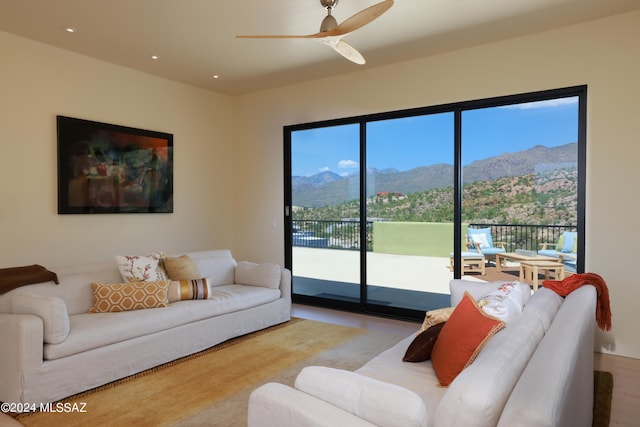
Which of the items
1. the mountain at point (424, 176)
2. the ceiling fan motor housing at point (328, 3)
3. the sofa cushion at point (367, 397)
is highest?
the ceiling fan motor housing at point (328, 3)

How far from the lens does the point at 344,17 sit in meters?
3.62

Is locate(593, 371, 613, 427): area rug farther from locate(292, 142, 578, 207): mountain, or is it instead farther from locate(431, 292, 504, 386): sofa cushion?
locate(292, 142, 578, 207): mountain

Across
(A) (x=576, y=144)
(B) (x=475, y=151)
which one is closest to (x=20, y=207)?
(B) (x=475, y=151)

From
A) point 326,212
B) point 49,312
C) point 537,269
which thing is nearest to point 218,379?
point 49,312

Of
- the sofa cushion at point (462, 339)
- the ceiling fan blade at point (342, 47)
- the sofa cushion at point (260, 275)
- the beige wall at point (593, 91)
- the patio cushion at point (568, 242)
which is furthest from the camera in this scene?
the sofa cushion at point (260, 275)

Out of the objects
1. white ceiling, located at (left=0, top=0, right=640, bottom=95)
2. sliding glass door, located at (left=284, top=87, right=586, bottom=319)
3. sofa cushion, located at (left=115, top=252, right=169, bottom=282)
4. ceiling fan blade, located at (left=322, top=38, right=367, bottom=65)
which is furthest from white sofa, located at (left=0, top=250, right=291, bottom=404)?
ceiling fan blade, located at (left=322, top=38, right=367, bottom=65)

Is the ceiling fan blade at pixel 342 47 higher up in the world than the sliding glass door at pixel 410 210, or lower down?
higher up

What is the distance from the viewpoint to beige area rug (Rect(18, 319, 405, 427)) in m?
2.52

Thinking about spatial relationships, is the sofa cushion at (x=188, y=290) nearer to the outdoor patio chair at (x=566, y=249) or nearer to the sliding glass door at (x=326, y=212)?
the sliding glass door at (x=326, y=212)

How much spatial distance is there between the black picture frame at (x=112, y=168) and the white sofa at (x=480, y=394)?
3.92m

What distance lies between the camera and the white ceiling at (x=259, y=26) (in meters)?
3.39

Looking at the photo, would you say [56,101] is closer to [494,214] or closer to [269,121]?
[269,121]

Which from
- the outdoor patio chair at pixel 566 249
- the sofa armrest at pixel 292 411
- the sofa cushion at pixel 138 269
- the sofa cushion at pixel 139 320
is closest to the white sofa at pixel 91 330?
the sofa cushion at pixel 139 320

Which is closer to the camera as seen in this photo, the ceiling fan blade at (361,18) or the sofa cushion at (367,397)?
the sofa cushion at (367,397)
